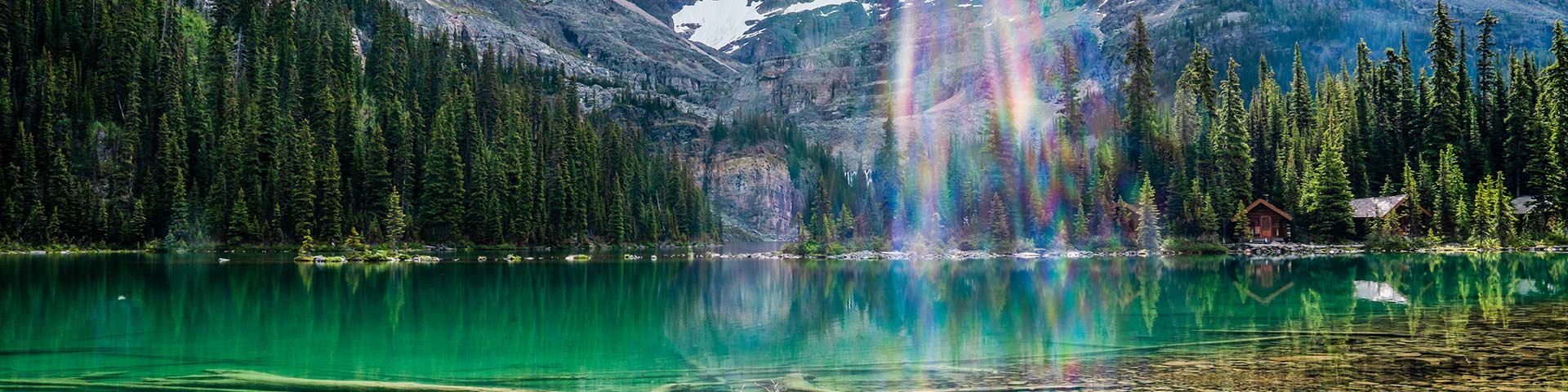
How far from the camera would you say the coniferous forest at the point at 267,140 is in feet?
311

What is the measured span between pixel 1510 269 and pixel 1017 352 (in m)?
40.1

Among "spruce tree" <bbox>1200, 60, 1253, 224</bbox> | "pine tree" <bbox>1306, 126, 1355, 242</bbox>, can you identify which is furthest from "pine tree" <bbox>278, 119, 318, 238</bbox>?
"pine tree" <bbox>1306, 126, 1355, 242</bbox>

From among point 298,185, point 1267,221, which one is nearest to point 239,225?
point 298,185

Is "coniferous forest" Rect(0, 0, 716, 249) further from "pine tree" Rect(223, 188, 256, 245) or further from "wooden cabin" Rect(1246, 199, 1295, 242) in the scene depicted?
"wooden cabin" Rect(1246, 199, 1295, 242)

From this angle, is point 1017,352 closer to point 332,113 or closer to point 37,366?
point 37,366

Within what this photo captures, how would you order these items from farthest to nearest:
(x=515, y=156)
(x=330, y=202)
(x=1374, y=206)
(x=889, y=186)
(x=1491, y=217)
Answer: (x=889, y=186)
(x=515, y=156)
(x=330, y=202)
(x=1374, y=206)
(x=1491, y=217)

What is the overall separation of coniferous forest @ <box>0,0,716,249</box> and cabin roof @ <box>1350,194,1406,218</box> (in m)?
85.7

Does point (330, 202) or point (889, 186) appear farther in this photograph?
point (889, 186)

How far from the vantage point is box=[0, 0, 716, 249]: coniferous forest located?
94812mm

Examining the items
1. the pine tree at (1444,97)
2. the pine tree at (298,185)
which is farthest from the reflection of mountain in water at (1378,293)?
the pine tree at (298,185)

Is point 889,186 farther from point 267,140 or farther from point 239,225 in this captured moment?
point 239,225

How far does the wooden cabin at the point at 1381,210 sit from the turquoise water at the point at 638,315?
31.2 m

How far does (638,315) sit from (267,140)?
91501 mm

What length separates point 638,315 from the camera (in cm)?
2956
